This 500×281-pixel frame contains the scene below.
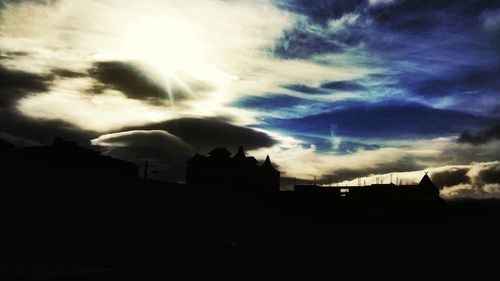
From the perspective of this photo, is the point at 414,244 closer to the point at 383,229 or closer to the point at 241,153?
the point at 383,229

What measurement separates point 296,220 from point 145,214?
21.4m

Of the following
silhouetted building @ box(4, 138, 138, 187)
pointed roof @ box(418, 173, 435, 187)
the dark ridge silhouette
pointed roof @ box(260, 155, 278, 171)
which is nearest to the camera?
the dark ridge silhouette

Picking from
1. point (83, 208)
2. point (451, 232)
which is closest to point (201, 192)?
point (83, 208)

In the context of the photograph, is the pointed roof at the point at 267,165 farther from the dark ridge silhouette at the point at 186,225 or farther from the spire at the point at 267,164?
the dark ridge silhouette at the point at 186,225

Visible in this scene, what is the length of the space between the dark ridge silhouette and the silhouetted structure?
1350 centimetres

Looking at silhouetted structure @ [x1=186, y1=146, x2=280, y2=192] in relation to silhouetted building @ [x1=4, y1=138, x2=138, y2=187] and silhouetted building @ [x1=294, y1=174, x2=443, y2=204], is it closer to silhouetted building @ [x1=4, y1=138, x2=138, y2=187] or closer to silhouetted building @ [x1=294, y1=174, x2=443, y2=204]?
silhouetted building @ [x1=4, y1=138, x2=138, y2=187]

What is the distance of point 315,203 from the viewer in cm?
5531

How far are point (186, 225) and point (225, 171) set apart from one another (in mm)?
40337

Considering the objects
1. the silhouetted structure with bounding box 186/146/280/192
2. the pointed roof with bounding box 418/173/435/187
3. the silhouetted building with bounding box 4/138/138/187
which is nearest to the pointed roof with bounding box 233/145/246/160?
the silhouetted structure with bounding box 186/146/280/192

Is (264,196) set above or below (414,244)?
above

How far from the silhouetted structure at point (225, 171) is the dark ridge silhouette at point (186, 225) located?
13.5m

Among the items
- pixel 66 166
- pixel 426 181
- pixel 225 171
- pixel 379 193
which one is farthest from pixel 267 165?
pixel 66 166

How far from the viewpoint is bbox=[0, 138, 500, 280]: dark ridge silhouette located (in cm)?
2625

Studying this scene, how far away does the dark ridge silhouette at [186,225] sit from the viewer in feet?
86.1
